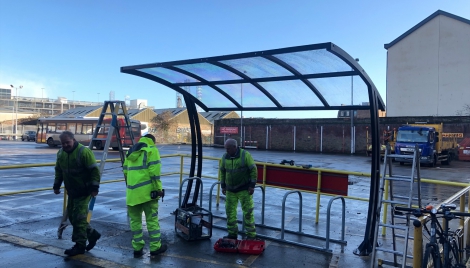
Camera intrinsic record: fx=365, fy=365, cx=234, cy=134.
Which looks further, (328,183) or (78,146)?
(328,183)

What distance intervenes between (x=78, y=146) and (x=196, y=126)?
300cm

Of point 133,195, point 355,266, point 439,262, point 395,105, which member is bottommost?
point 355,266

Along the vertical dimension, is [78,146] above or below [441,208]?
above

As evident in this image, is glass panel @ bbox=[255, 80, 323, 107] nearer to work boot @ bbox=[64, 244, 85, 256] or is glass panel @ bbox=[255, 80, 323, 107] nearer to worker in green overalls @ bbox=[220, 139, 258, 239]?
worker in green overalls @ bbox=[220, 139, 258, 239]

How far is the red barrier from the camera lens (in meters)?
6.43

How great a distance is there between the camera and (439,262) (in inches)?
143

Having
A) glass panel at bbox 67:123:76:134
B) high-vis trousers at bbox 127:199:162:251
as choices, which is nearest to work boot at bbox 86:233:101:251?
high-vis trousers at bbox 127:199:162:251

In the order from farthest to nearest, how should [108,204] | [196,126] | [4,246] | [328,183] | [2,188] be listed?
[2,188], [108,204], [196,126], [328,183], [4,246]

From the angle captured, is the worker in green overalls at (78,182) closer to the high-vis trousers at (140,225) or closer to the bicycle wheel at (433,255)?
the high-vis trousers at (140,225)

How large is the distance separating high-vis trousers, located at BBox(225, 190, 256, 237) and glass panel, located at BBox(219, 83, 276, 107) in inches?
82.2

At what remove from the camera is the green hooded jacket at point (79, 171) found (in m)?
Answer: 5.09

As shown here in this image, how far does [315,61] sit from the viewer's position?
204 inches

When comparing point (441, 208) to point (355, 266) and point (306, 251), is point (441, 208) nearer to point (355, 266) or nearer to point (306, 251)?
point (355, 266)

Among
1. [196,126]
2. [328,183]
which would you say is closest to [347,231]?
[328,183]
